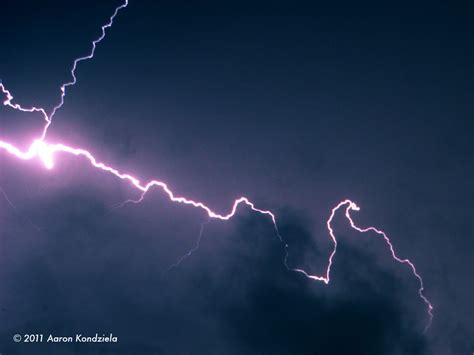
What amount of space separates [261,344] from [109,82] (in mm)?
5124

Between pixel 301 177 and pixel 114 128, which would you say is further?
pixel 301 177

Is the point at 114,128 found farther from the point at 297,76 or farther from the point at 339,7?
the point at 339,7

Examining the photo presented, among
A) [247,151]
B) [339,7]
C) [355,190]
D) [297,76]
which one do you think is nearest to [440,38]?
[339,7]

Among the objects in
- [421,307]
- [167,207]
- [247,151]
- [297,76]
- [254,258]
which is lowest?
[421,307]

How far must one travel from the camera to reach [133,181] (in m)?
4.80

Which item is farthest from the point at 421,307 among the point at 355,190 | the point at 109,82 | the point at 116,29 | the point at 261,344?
the point at 116,29

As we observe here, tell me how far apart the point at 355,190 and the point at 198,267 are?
3.04 metres

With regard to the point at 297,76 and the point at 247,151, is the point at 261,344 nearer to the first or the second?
the point at 247,151

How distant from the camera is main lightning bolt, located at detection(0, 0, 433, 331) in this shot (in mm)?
4609

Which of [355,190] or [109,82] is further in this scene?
[355,190]

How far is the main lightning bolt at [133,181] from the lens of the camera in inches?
181

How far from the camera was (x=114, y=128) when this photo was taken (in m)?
4.79

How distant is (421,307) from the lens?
519cm

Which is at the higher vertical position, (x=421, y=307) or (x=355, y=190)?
(x=355, y=190)
